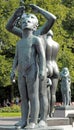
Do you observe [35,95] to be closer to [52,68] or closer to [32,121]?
[32,121]

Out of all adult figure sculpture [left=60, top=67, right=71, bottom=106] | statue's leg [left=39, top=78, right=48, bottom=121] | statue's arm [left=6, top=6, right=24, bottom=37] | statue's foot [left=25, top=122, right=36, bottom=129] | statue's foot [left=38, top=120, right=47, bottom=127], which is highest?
statue's arm [left=6, top=6, right=24, bottom=37]

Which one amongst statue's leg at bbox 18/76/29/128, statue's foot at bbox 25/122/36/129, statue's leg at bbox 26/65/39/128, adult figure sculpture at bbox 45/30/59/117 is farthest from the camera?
adult figure sculpture at bbox 45/30/59/117

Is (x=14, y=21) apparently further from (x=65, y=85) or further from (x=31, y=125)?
(x=65, y=85)

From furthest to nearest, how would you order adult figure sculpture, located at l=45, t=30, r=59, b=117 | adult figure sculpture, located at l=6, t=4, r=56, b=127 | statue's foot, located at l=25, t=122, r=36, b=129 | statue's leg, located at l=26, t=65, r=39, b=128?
adult figure sculpture, located at l=45, t=30, r=59, b=117
adult figure sculpture, located at l=6, t=4, r=56, b=127
statue's leg, located at l=26, t=65, r=39, b=128
statue's foot, located at l=25, t=122, r=36, b=129

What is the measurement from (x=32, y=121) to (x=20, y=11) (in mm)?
2079

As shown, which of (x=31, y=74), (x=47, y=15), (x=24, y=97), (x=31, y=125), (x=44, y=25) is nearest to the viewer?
(x=31, y=125)

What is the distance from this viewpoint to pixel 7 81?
3466 centimetres

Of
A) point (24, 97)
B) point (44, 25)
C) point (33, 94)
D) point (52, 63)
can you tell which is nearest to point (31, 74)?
point (33, 94)

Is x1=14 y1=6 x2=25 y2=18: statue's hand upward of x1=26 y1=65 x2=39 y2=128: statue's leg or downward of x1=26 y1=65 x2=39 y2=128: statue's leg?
upward

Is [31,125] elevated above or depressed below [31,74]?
below

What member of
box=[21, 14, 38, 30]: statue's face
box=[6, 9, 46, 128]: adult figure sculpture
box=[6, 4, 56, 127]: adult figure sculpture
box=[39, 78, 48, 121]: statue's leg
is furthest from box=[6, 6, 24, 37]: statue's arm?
box=[39, 78, 48, 121]: statue's leg

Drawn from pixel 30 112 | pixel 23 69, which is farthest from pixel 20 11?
pixel 30 112

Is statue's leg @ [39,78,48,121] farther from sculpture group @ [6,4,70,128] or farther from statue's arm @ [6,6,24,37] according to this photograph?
statue's arm @ [6,6,24,37]

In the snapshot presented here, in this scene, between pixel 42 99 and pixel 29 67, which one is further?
pixel 42 99
